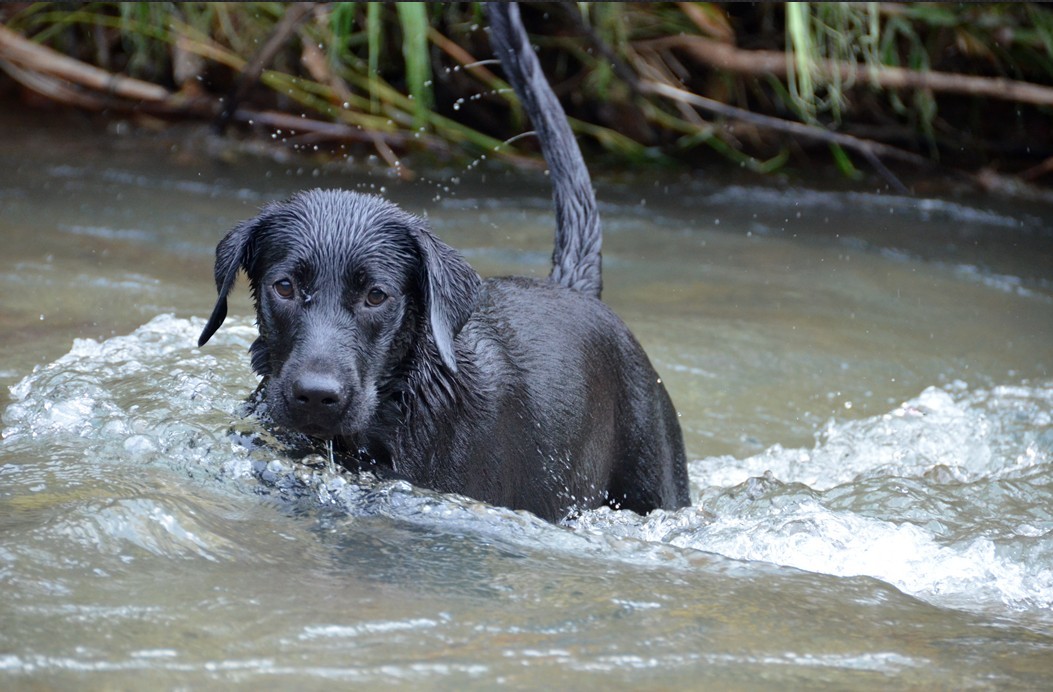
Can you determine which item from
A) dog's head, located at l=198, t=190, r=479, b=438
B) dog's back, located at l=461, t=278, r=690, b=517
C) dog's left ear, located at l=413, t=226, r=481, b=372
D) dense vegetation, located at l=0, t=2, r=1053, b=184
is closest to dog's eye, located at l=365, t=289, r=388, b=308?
dog's head, located at l=198, t=190, r=479, b=438

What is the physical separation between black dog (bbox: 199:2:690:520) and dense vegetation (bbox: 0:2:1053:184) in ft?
17.1

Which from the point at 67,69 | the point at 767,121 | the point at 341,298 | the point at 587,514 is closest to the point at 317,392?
the point at 341,298

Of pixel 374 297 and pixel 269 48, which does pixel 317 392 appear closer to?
pixel 374 297

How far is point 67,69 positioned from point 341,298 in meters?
7.68

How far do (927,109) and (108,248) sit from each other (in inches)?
244

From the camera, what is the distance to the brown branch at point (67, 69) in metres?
10.1

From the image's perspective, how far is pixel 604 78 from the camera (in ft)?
31.2

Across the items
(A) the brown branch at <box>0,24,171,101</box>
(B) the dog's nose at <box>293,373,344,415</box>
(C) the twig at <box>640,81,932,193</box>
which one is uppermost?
(C) the twig at <box>640,81,932,193</box>

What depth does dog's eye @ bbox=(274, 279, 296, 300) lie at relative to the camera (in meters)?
3.51

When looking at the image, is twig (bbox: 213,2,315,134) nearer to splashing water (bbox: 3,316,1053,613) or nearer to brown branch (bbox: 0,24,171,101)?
brown branch (bbox: 0,24,171,101)

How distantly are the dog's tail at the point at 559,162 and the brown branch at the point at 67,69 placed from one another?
6.19 meters

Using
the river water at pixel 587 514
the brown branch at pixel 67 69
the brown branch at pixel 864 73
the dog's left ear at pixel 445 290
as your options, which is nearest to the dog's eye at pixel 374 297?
the dog's left ear at pixel 445 290

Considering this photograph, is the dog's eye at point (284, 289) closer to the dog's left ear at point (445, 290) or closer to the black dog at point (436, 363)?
the black dog at point (436, 363)

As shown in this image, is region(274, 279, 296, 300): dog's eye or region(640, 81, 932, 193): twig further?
region(640, 81, 932, 193): twig
